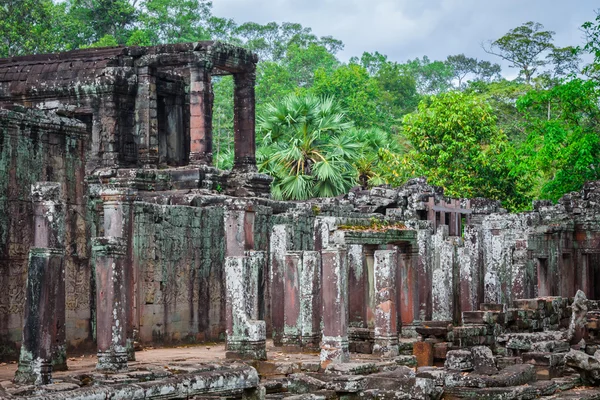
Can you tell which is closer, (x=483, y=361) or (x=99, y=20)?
(x=483, y=361)

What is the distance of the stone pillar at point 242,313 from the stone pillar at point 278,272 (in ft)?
5.92

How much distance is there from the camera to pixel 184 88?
2833 centimetres

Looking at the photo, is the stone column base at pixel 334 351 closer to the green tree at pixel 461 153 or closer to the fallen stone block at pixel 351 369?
the fallen stone block at pixel 351 369

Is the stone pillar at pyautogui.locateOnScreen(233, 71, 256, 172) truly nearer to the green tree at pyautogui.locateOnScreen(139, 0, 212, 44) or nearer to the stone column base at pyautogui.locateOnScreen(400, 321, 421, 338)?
the stone column base at pyautogui.locateOnScreen(400, 321, 421, 338)

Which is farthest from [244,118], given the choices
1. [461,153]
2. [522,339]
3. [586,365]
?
[586,365]

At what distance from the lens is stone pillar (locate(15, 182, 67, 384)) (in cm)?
1266

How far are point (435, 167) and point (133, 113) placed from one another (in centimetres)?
1229

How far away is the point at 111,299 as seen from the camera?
14664 mm

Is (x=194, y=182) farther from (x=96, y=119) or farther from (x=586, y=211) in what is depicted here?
(x=586, y=211)

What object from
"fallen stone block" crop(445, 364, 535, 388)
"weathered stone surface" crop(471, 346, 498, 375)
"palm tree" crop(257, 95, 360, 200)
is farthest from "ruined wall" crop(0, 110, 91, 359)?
"palm tree" crop(257, 95, 360, 200)

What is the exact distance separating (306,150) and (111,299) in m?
19.3

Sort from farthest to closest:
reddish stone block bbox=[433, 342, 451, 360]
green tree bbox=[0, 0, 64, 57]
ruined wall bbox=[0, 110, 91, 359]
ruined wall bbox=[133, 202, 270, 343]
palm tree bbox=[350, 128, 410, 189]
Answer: green tree bbox=[0, 0, 64, 57]
palm tree bbox=[350, 128, 410, 189]
ruined wall bbox=[133, 202, 270, 343]
reddish stone block bbox=[433, 342, 451, 360]
ruined wall bbox=[0, 110, 91, 359]

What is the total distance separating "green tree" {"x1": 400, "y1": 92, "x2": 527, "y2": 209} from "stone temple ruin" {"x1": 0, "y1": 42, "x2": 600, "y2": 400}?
6.08 metres

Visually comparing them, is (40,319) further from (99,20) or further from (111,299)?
(99,20)
